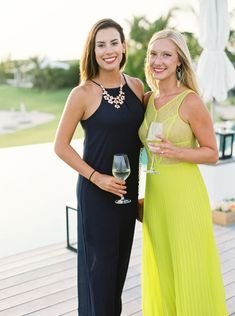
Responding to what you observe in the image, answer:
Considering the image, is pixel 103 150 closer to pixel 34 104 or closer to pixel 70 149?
pixel 70 149

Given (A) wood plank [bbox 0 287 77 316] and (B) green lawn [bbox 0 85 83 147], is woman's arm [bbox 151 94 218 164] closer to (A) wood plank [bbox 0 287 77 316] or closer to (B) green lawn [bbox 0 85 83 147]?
(A) wood plank [bbox 0 287 77 316]

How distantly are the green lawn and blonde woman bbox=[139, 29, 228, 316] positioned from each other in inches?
854

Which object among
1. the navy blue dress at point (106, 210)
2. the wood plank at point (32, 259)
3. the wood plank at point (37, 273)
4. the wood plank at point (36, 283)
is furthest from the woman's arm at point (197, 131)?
the wood plank at point (32, 259)

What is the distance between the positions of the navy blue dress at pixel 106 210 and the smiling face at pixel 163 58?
0.60 feet

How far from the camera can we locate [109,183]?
223cm

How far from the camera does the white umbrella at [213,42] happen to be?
17.9ft

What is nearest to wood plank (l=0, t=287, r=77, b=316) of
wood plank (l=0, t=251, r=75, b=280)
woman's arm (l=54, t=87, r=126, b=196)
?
wood plank (l=0, t=251, r=75, b=280)

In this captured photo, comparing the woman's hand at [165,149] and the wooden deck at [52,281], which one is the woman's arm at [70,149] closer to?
the woman's hand at [165,149]

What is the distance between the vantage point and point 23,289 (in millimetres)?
3475

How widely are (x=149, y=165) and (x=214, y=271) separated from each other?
2.04 feet

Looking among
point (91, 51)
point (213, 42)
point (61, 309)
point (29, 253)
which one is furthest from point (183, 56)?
point (213, 42)

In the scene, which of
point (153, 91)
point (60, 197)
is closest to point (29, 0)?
point (60, 197)

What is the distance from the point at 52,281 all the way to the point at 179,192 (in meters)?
1.63

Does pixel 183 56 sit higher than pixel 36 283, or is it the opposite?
pixel 183 56
